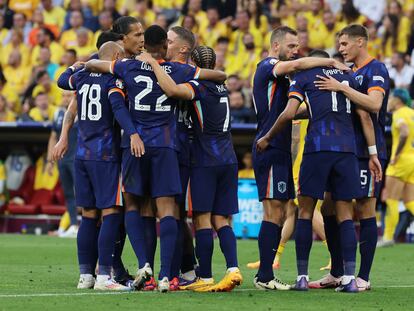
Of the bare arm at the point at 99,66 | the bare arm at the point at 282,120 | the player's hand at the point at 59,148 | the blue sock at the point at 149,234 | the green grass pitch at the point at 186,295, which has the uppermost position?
the bare arm at the point at 99,66

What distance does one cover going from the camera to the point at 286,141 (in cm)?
1041

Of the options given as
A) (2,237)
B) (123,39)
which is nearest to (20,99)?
(2,237)

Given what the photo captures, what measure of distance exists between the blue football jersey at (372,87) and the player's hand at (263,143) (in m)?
0.86

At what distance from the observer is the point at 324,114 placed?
10.1m

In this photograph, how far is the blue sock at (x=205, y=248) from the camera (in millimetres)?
10180

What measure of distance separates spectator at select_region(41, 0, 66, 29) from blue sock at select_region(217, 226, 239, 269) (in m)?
16.1

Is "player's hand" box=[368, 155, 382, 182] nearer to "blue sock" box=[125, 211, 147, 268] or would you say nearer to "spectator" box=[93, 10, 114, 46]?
"blue sock" box=[125, 211, 147, 268]

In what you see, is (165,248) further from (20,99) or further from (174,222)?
(20,99)

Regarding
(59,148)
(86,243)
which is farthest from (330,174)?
(59,148)

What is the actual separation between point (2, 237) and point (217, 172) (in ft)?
30.9

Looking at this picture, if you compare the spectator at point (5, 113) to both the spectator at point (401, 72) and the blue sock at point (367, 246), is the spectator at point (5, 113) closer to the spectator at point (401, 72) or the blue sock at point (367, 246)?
the spectator at point (401, 72)

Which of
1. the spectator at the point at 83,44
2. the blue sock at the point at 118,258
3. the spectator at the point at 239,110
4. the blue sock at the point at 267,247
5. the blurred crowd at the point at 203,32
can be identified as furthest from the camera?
the spectator at the point at 83,44

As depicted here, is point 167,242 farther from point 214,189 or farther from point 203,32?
point 203,32

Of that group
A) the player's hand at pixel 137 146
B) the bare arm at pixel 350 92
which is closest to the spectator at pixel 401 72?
the bare arm at pixel 350 92
